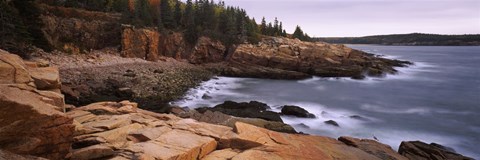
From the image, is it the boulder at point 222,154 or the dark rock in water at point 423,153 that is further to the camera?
the dark rock in water at point 423,153

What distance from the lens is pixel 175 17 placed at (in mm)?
52594

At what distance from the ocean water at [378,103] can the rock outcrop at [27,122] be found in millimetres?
12589

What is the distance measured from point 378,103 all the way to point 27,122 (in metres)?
25.3

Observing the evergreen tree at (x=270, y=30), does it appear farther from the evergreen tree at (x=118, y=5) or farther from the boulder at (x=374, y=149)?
the boulder at (x=374, y=149)

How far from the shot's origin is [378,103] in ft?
85.0

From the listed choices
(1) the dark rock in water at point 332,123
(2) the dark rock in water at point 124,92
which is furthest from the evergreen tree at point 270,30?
(1) the dark rock in water at point 332,123

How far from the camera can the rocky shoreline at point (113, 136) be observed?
6.34 metres

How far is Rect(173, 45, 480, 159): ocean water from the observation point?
57.4ft

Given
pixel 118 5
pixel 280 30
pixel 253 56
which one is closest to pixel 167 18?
pixel 118 5

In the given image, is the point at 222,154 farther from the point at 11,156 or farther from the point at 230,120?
the point at 230,120

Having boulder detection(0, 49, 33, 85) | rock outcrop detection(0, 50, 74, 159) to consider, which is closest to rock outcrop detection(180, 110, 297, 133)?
boulder detection(0, 49, 33, 85)

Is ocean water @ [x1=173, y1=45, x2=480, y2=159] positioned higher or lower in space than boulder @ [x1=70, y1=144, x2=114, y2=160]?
lower

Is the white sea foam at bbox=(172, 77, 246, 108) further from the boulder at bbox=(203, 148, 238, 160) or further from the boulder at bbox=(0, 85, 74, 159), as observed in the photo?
the boulder at bbox=(0, 85, 74, 159)

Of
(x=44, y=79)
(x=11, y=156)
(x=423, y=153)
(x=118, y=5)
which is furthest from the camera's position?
(x=118, y=5)
